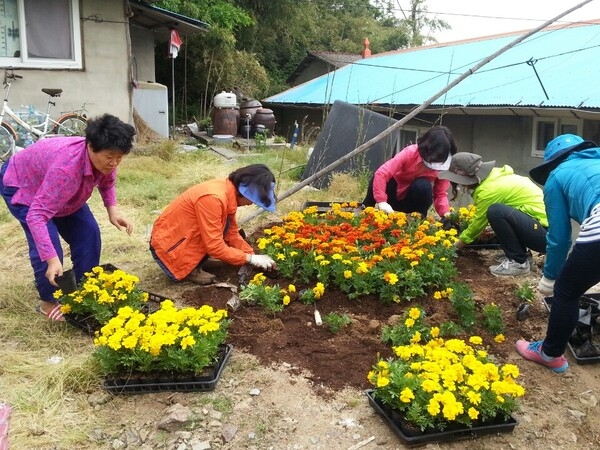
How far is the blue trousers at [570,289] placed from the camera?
9.20 feet

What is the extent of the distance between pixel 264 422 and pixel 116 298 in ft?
4.34

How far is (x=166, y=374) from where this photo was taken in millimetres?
2957

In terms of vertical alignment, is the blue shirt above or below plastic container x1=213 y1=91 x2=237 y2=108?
below

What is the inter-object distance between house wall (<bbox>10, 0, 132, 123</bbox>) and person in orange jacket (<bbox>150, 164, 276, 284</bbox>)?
22.7 ft

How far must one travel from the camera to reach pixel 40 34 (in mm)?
9797

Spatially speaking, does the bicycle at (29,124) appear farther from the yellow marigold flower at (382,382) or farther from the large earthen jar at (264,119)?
the yellow marigold flower at (382,382)

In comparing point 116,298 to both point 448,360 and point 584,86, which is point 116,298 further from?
point 584,86

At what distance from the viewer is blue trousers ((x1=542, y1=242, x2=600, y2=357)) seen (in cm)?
280

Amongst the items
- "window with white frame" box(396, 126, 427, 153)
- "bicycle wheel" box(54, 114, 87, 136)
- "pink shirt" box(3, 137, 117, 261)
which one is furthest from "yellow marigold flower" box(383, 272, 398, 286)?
"window with white frame" box(396, 126, 427, 153)

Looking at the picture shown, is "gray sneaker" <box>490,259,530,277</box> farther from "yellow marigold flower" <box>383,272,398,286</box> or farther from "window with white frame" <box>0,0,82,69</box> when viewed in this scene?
"window with white frame" <box>0,0,82,69</box>

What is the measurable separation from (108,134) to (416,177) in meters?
3.19

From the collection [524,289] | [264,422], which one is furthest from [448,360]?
[524,289]

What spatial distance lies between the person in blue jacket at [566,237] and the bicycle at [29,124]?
7835 mm

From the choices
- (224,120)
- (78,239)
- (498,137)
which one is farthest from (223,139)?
(78,239)
